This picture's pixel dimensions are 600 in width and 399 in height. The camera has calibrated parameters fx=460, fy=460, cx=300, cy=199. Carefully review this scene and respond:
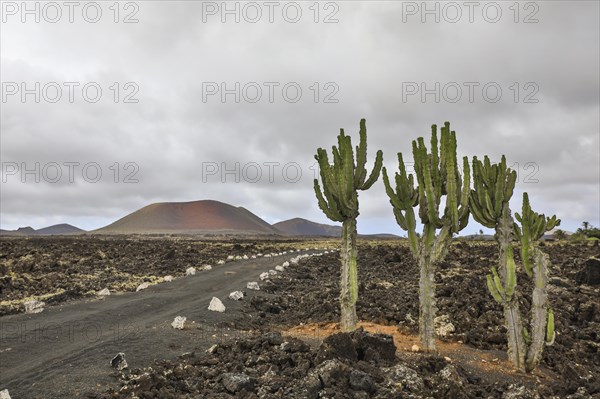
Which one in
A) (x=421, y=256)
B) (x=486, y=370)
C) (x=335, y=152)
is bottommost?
(x=486, y=370)

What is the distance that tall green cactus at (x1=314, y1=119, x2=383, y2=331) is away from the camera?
43.2ft

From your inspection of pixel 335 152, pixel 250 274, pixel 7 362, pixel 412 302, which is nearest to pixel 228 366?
pixel 7 362

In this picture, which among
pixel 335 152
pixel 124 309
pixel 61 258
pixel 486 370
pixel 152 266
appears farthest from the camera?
pixel 61 258

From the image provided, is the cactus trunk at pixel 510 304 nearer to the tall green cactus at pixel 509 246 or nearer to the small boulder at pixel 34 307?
the tall green cactus at pixel 509 246

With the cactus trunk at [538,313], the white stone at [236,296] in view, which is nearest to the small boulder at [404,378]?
the cactus trunk at [538,313]

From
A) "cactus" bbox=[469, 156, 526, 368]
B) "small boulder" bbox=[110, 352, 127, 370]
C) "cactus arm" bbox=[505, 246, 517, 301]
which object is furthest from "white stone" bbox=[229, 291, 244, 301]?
"cactus arm" bbox=[505, 246, 517, 301]

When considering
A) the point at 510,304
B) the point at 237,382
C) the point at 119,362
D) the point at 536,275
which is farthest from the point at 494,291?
the point at 119,362

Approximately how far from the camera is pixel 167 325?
14117 millimetres

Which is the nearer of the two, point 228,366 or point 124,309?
point 228,366

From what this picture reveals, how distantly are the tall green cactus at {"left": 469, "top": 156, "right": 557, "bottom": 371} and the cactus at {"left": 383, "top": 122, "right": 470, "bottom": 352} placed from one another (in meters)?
0.44

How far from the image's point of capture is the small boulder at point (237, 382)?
331 inches

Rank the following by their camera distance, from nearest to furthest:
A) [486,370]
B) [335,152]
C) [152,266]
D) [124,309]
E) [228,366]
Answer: [228,366] → [486,370] → [335,152] → [124,309] → [152,266]

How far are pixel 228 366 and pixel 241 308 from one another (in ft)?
27.4

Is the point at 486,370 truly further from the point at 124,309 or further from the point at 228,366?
the point at 124,309
